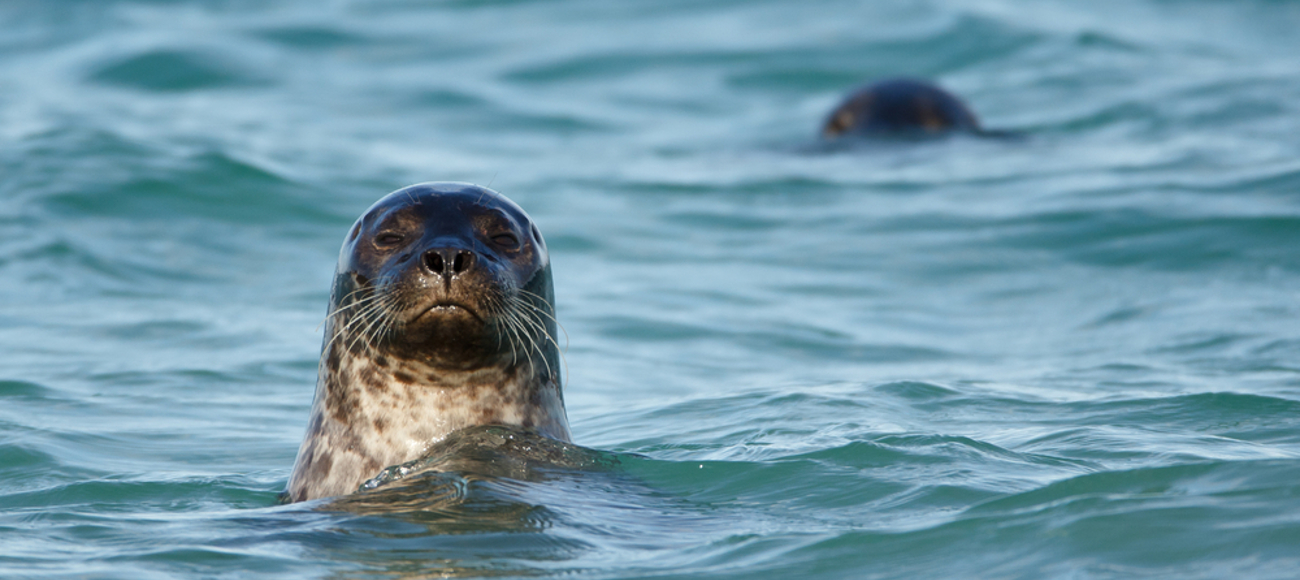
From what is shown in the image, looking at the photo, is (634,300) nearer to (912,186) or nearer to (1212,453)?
(912,186)

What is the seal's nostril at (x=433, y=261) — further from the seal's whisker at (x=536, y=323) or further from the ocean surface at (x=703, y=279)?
the ocean surface at (x=703, y=279)

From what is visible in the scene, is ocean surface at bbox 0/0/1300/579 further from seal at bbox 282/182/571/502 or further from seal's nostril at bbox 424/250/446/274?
seal's nostril at bbox 424/250/446/274

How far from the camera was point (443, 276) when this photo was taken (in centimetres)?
497

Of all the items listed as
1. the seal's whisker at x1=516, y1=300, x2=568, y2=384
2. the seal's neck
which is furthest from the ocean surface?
the seal's whisker at x1=516, y1=300, x2=568, y2=384


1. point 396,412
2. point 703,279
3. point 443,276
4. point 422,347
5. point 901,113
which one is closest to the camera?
point 443,276

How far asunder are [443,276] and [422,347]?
347 mm

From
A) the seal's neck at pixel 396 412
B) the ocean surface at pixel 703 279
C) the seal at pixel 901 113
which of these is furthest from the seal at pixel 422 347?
the seal at pixel 901 113

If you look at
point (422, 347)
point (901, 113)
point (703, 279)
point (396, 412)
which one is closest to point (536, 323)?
point (422, 347)

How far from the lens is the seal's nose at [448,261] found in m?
4.98

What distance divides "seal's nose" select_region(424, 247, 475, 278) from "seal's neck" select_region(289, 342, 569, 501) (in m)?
0.46

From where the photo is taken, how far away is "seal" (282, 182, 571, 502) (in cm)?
514

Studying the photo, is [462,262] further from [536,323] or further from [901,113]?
[901,113]

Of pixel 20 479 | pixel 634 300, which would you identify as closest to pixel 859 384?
pixel 634 300

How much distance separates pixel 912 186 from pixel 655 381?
5.30 meters
